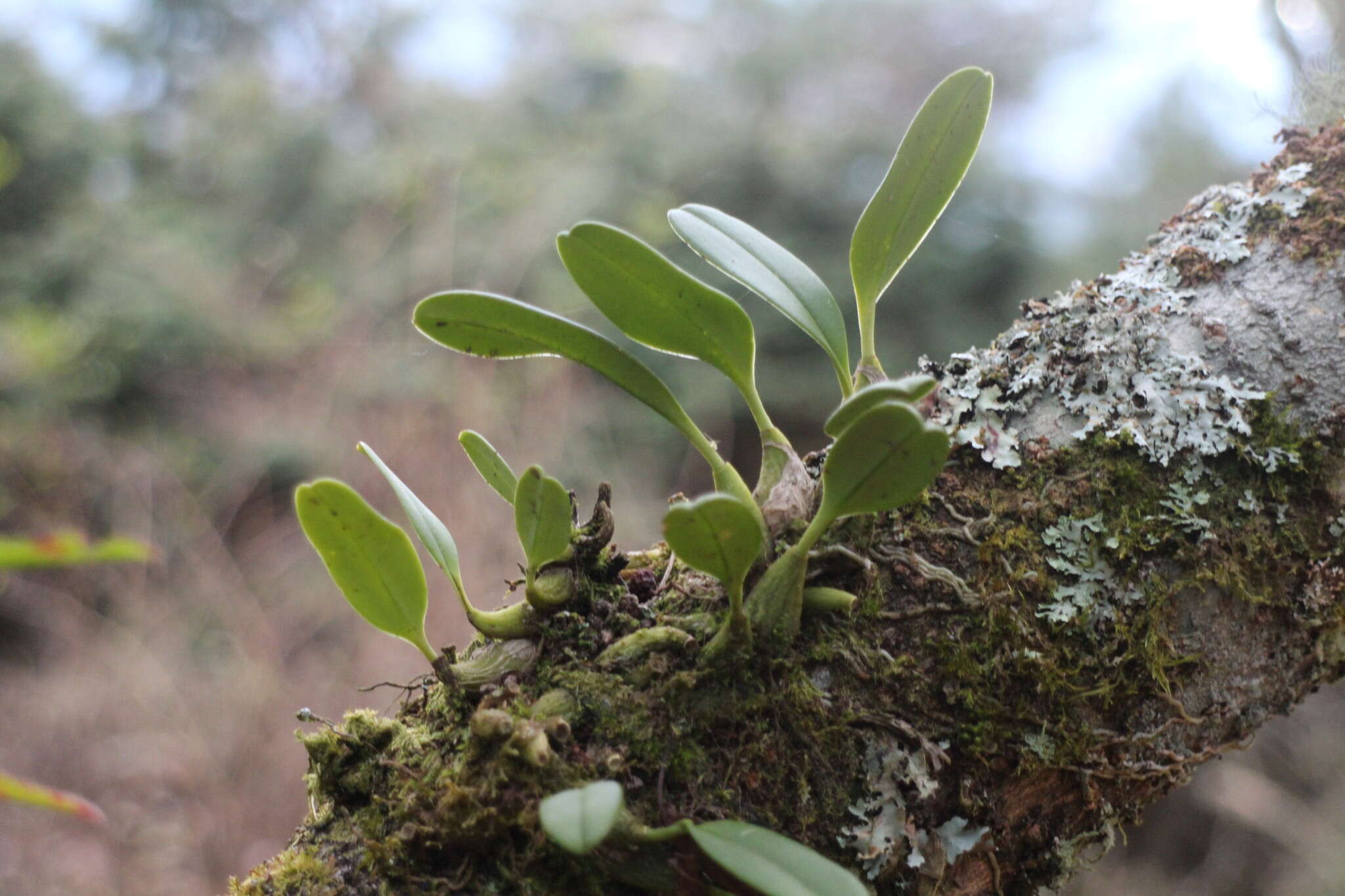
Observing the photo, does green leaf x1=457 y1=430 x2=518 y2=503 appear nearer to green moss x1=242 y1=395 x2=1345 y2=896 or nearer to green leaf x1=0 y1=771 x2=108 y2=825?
green moss x1=242 y1=395 x2=1345 y2=896

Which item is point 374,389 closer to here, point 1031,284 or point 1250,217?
point 1031,284

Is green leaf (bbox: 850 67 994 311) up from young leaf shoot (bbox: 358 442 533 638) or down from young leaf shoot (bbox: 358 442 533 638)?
up

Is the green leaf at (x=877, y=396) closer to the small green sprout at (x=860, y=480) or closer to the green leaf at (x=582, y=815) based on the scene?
the small green sprout at (x=860, y=480)

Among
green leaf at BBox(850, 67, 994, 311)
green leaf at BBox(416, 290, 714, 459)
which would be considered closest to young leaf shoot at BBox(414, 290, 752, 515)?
green leaf at BBox(416, 290, 714, 459)

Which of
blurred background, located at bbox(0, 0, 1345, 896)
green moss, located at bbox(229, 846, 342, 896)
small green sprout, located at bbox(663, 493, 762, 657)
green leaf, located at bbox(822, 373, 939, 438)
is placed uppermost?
blurred background, located at bbox(0, 0, 1345, 896)

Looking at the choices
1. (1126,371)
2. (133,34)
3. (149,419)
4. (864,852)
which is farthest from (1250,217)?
(133,34)

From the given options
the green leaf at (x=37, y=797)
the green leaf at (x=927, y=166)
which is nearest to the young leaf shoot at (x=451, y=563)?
the green leaf at (x=37, y=797)

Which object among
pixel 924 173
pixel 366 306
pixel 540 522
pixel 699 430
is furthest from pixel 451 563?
pixel 366 306
